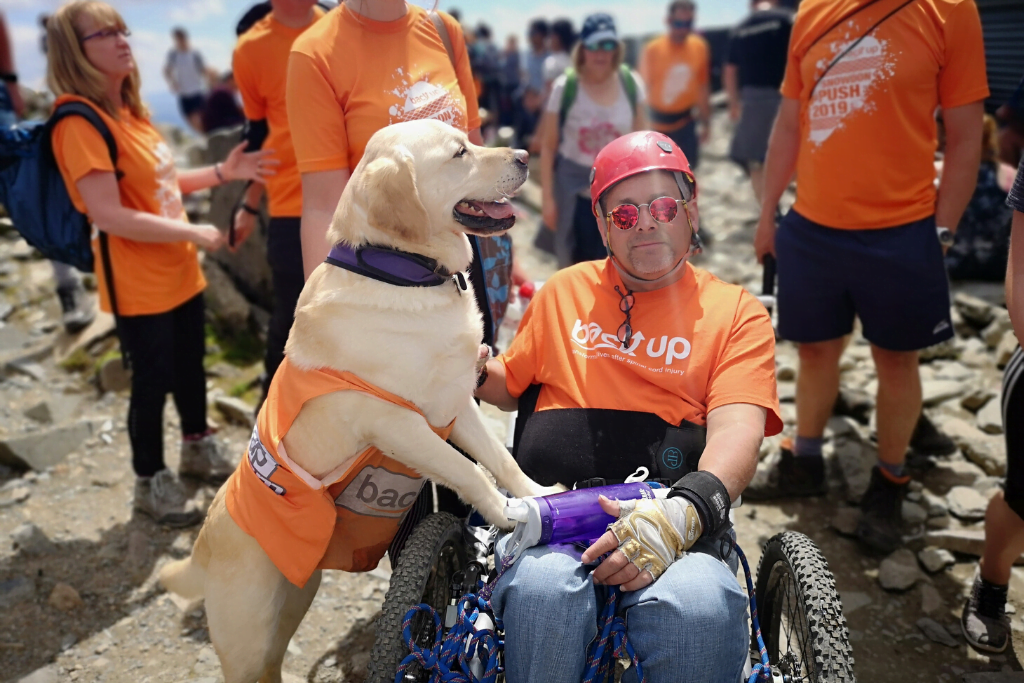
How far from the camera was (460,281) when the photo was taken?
7.15 feet

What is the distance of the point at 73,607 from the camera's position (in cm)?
303

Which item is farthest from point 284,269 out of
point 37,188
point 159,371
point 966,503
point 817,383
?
point 966,503

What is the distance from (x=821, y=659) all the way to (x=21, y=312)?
22.4 ft

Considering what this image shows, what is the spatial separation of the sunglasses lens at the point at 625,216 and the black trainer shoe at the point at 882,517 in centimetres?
193

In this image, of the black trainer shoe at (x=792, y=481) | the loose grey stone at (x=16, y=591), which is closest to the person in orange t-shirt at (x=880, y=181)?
the black trainer shoe at (x=792, y=481)

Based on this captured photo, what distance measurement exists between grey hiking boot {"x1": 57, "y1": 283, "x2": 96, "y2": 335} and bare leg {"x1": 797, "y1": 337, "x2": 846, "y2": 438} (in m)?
5.39

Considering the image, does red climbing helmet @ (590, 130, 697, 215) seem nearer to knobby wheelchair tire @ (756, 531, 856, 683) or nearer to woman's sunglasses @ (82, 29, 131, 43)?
knobby wheelchair tire @ (756, 531, 856, 683)

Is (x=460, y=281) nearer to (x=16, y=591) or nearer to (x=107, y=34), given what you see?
(x=107, y=34)

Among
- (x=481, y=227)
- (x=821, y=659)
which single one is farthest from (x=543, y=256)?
(x=821, y=659)

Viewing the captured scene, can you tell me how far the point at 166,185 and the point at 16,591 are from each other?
75.8 inches

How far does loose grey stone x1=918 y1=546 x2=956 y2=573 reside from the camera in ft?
9.96

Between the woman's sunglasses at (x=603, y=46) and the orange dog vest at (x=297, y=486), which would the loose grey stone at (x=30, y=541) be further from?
the woman's sunglasses at (x=603, y=46)

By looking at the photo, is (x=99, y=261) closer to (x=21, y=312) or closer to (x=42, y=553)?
(x=42, y=553)

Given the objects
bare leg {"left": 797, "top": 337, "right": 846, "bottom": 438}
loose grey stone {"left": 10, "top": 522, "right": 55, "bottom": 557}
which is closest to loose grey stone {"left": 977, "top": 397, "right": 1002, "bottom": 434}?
bare leg {"left": 797, "top": 337, "right": 846, "bottom": 438}
